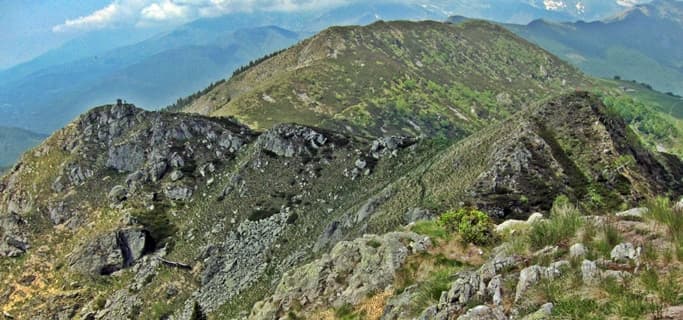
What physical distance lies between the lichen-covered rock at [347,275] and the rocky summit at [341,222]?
5.4 inches

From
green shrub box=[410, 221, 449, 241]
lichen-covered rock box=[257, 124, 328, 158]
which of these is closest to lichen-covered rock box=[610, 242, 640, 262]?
green shrub box=[410, 221, 449, 241]

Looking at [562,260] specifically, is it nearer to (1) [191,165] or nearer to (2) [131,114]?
(1) [191,165]

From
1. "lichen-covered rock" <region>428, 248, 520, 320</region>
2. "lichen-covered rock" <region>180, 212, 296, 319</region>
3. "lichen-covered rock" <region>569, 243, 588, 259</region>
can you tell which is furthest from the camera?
"lichen-covered rock" <region>180, 212, 296, 319</region>

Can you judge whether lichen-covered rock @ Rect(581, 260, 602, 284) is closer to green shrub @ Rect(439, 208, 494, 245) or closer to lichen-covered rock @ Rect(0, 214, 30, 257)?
green shrub @ Rect(439, 208, 494, 245)

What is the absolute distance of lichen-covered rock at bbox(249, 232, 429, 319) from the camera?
2517 cm

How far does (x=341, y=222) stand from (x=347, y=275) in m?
34.2

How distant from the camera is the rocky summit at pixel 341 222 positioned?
16.0 metres

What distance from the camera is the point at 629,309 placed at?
11758 millimetres

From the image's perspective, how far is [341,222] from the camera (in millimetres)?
62844

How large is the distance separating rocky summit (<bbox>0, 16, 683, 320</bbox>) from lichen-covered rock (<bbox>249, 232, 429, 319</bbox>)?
14 centimetres

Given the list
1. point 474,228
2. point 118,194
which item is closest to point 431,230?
point 474,228

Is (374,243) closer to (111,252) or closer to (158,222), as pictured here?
(158,222)

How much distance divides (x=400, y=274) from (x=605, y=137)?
37.2m

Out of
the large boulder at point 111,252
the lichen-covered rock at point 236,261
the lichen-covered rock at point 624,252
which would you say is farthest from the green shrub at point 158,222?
the lichen-covered rock at point 624,252
